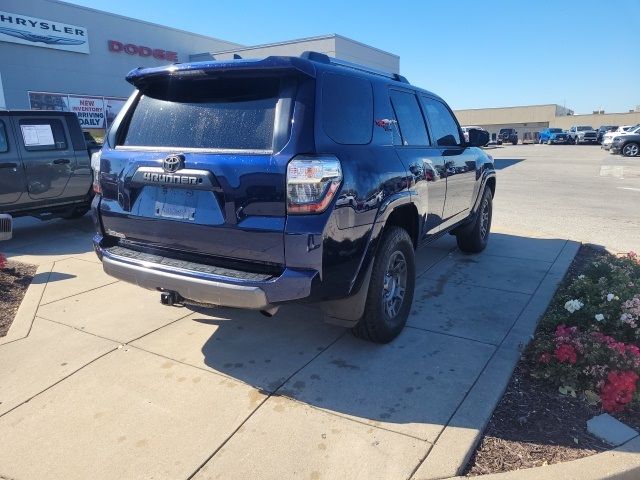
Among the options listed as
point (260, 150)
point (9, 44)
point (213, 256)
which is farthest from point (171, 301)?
point (9, 44)

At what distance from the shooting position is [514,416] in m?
2.95

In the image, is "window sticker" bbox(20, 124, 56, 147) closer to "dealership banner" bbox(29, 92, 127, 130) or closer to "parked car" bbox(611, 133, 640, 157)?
"dealership banner" bbox(29, 92, 127, 130)

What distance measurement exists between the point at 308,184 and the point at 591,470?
6.79 feet

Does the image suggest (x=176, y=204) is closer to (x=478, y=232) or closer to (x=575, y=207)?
(x=478, y=232)

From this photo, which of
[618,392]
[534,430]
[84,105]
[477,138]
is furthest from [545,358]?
[84,105]

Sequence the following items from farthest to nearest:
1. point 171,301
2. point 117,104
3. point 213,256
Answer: point 117,104 → point 171,301 → point 213,256

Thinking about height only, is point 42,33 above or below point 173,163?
above

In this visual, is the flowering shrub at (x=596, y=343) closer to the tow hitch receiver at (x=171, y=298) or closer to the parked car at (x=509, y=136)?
the tow hitch receiver at (x=171, y=298)

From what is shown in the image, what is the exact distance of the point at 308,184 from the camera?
2.79 metres

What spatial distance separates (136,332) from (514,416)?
2.88 metres

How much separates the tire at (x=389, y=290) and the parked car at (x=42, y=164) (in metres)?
6.04

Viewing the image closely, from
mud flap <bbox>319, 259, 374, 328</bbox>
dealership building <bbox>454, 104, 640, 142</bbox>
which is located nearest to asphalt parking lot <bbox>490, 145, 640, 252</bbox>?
mud flap <bbox>319, 259, 374, 328</bbox>

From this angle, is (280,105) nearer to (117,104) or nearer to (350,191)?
(350,191)

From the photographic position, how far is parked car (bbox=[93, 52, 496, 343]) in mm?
2824
